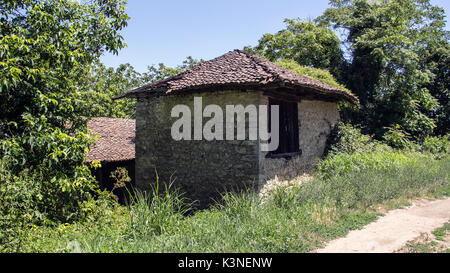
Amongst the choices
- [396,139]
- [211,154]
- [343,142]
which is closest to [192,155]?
[211,154]

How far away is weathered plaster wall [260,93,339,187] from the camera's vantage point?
316 inches

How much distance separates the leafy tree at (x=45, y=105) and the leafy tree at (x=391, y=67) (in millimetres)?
14303

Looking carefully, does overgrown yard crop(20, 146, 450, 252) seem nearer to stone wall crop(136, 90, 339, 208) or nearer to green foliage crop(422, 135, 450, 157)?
stone wall crop(136, 90, 339, 208)

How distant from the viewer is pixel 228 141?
8156 millimetres

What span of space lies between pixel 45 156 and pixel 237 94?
4.55 m

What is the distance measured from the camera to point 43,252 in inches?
181

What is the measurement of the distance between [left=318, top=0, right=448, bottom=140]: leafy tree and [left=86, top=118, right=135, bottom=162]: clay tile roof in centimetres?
1205

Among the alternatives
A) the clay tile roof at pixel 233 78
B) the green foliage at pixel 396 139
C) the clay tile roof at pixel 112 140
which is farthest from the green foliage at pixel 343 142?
the clay tile roof at pixel 112 140

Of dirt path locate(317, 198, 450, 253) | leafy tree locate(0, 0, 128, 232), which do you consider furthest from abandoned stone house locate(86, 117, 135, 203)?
dirt path locate(317, 198, 450, 253)

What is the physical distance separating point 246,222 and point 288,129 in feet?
15.1
